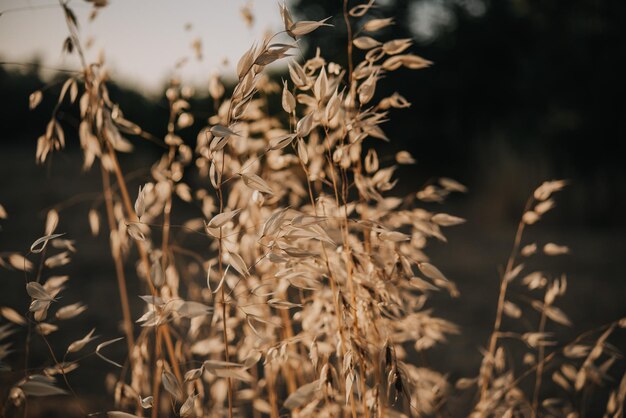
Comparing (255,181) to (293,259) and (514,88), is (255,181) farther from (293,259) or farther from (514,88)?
(514,88)

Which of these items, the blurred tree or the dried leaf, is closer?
the dried leaf

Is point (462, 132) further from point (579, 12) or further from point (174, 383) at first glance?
point (174, 383)

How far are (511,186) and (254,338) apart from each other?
186 inches

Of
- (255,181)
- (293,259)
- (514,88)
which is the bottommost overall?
(514,88)

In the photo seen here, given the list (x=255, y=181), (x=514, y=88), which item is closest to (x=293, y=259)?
(x=255, y=181)

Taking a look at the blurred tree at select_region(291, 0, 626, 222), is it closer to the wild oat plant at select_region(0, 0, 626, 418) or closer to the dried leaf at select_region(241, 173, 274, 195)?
the wild oat plant at select_region(0, 0, 626, 418)

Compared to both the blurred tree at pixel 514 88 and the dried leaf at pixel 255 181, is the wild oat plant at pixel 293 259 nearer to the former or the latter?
the dried leaf at pixel 255 181

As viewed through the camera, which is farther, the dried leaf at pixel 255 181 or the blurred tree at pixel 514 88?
the blurred tree at pixel 514 88

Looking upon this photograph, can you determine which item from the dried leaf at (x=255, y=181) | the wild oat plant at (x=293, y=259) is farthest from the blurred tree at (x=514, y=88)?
the dried leaf at (x=255, y=181)

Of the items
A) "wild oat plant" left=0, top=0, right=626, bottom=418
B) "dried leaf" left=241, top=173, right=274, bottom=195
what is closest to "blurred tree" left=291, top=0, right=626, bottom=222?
"wild oat plant" left=0, top=0, right=626, bottom=418

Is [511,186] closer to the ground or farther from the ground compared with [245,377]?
closer to the ground

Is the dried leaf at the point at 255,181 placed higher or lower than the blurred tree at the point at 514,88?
higher

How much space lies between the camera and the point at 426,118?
20.3ft

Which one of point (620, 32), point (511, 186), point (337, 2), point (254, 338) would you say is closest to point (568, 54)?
point (620, 32)
